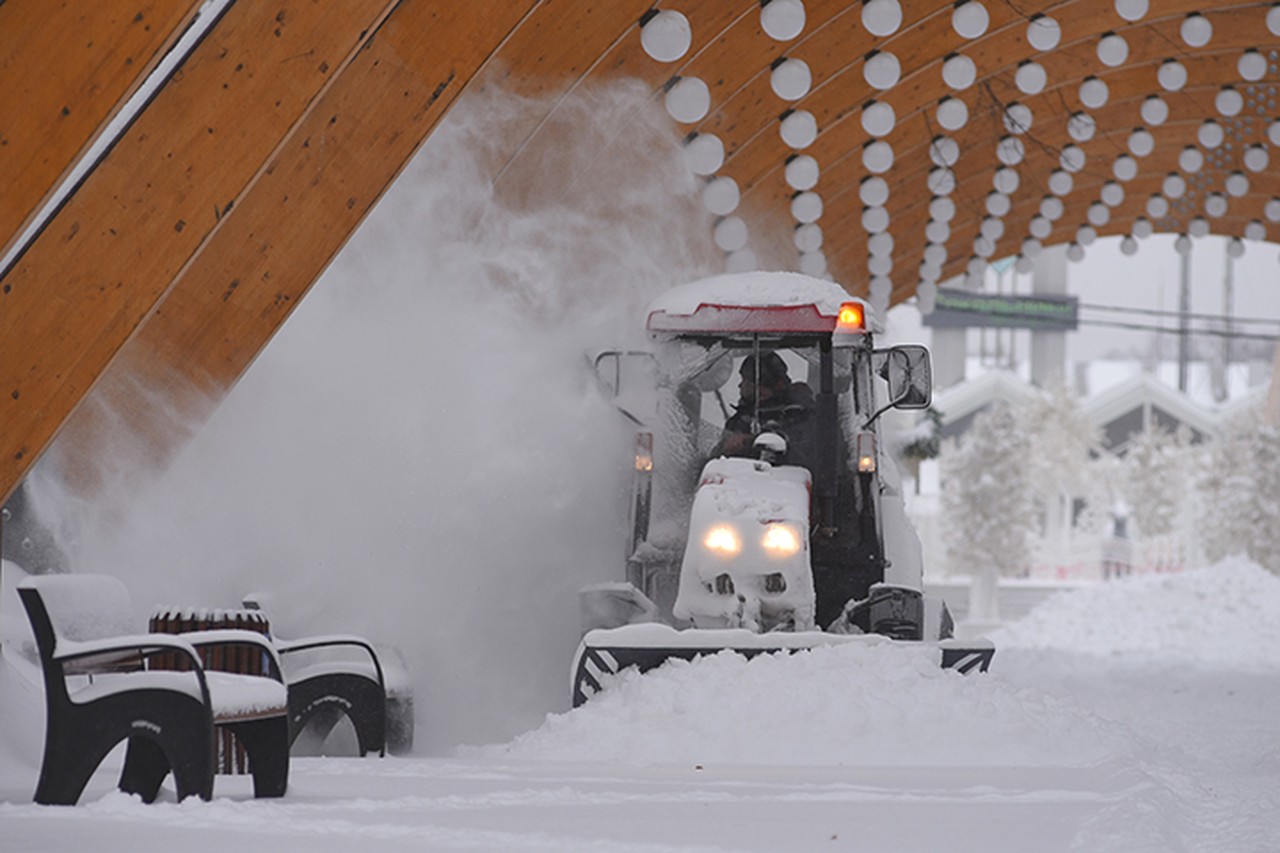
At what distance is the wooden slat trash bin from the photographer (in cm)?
589

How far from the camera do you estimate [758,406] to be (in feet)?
26.6

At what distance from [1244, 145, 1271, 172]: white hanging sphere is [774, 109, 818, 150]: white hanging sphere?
5539mm

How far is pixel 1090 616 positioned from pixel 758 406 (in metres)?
12.5

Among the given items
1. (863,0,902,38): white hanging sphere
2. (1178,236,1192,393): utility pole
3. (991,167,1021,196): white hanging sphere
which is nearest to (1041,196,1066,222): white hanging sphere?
(991,167,1021,196): white hanging sphere

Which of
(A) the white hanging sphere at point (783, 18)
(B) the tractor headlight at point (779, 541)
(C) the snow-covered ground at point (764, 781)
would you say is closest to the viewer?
(C) the snow-covered ground at point (764, 781)

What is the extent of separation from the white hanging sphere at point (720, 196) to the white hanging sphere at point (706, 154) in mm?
626

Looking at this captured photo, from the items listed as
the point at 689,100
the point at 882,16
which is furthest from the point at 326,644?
the point at 882,16

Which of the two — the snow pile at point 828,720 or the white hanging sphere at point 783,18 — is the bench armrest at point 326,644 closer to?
the snow pile at point 828,720

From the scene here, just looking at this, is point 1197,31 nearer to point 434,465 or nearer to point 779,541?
point 434,465

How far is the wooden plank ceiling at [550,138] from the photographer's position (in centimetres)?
607

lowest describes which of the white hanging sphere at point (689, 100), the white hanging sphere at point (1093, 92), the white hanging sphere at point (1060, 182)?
the white hanging sphere at point (689, 100)

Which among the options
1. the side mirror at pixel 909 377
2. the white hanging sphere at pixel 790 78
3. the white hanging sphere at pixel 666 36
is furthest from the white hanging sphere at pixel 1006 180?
the side mirror at pixel 909 377

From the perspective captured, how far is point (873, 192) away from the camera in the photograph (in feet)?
47.6

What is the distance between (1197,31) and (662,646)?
305 inches
